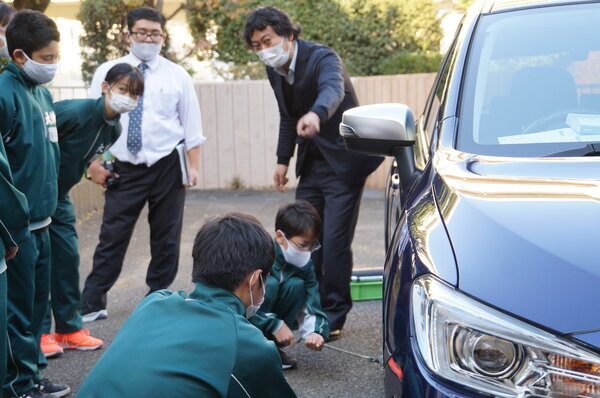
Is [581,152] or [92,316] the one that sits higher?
[581,152]

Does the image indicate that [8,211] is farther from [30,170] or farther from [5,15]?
[5,15]

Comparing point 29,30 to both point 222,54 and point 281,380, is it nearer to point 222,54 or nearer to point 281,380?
point 281,380

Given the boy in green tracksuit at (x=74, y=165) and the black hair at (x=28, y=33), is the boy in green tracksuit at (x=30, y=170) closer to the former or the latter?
the black hair at (x=28, y=33)

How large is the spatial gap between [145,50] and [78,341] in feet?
6.61

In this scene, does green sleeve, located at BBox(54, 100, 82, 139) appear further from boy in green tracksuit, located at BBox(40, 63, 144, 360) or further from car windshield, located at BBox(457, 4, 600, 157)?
car windshield, located at BBox(457, 4, 600, 157)

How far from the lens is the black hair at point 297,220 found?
4.21 meters

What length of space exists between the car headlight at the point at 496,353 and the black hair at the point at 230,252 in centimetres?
58

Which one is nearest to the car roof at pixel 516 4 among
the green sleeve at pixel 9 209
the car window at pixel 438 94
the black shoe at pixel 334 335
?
the car window at pixel 438 94

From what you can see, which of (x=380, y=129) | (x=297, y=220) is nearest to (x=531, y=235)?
(x=380, y=129)

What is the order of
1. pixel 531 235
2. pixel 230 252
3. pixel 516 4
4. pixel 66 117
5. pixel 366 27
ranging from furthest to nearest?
pixel 366 27 < pixel 66 117 < pixel 516 4 < pixel 230 252 < pixel 531 235

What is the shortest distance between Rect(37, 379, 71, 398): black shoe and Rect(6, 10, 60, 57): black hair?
1610 millimetres

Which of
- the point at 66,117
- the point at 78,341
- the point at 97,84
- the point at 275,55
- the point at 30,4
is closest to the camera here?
the point at 66,117

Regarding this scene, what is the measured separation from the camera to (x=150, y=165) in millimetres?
5617

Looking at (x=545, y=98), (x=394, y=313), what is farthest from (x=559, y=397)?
(x=545, y=98)
